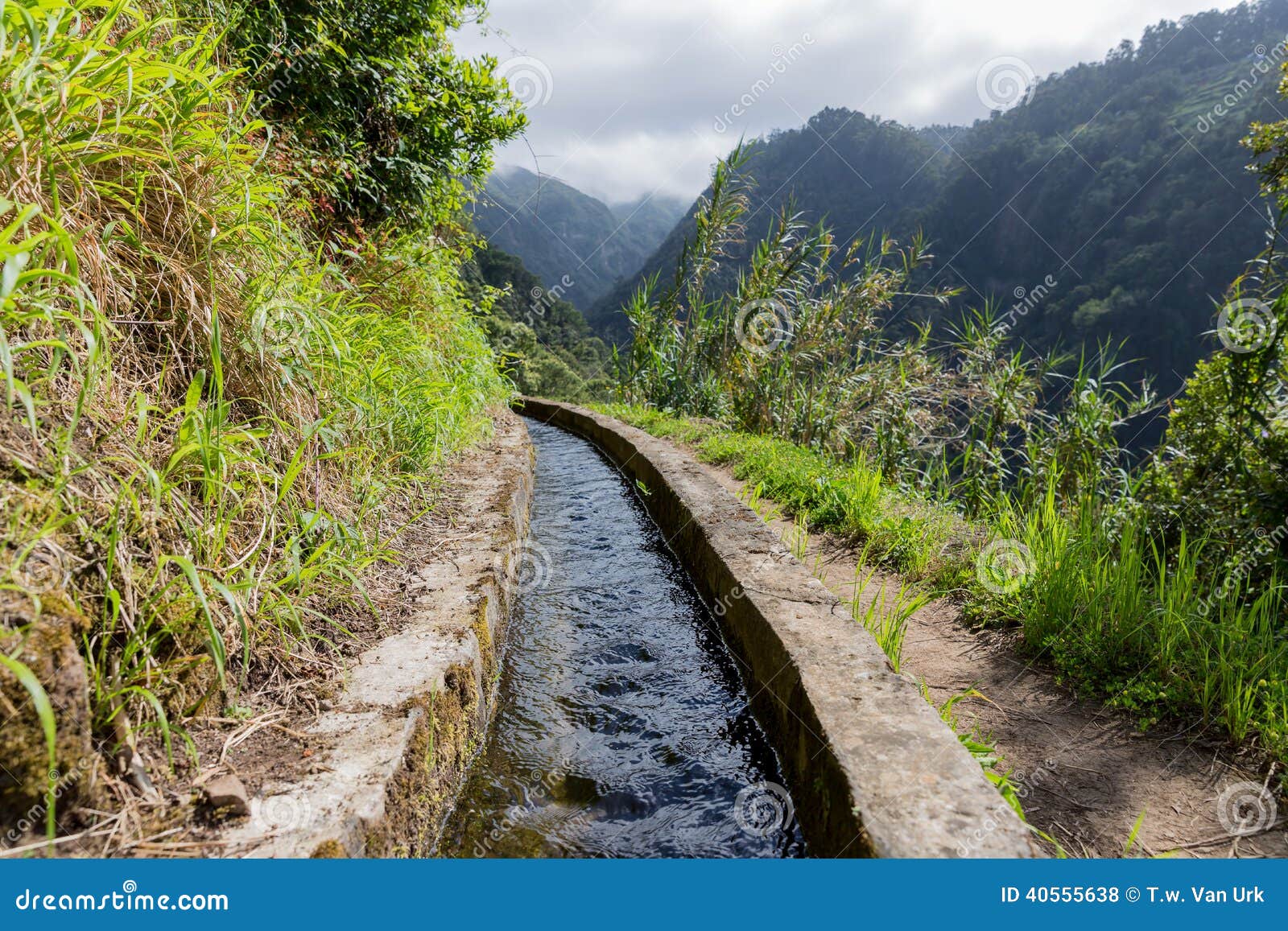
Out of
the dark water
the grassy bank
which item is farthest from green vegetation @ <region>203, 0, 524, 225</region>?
the grassy bank

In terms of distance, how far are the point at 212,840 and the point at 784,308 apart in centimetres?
586

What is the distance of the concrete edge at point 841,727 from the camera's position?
1.10 m

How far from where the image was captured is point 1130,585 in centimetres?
202

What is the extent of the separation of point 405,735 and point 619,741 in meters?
0.67

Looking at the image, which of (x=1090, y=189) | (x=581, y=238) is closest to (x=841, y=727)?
(x=1090, y=189)

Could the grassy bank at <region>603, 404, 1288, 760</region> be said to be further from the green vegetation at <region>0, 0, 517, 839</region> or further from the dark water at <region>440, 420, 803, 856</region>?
the green vegetation at <region>0, 0, 517, 839</region>

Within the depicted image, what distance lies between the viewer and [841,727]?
1.39m

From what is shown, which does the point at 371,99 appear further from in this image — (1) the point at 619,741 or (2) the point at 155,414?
(1) the point at 619,741

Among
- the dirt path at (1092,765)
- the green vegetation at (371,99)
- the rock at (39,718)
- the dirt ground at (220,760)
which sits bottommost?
the dirt path at (1092,765)

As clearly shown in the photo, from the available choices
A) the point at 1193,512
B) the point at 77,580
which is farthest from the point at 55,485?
the point at 1193,512

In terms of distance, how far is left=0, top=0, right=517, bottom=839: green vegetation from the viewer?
1.02m

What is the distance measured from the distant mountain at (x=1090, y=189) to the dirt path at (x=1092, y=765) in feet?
78.4

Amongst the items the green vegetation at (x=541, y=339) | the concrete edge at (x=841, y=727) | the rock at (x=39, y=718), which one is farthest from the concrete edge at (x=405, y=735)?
the green vegetation at (x=541, y=339)

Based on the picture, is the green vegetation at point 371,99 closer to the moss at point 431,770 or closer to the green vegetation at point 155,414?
the green vegetation at point 155,414
